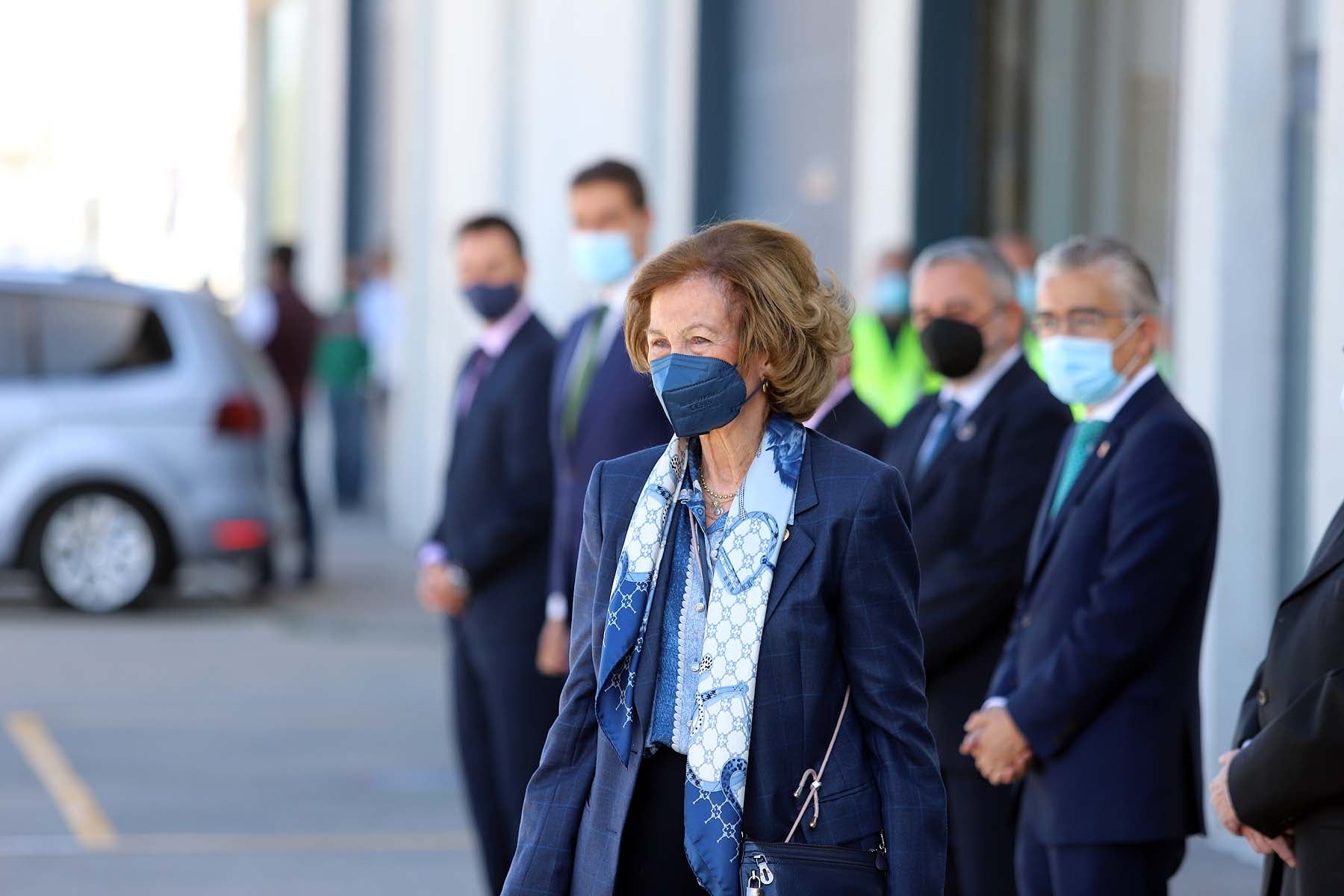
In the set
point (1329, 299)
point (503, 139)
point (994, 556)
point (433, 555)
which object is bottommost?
point (433, 555)

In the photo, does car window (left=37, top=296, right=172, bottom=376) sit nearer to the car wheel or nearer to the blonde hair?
the car wheel

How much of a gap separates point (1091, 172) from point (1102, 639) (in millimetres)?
7587

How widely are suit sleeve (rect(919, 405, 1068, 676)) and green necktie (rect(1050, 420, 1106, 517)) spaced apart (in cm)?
28

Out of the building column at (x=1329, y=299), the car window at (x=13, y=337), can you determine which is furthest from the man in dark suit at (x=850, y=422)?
the car window at (x=13, y=337)

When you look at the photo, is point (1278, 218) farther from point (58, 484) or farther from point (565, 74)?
point (58, 484)

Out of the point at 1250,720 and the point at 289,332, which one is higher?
the point at 289,332

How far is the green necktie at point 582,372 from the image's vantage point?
577 centimetres

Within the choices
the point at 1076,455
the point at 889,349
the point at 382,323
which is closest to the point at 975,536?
the point at 1076,455

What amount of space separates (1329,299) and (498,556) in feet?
8.08

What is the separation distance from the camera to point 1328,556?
3742 mm

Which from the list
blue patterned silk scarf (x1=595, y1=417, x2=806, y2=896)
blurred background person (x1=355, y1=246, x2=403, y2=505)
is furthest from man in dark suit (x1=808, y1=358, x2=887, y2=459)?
blurred background person (x1=355, y1=246, x2=403, y2=505)

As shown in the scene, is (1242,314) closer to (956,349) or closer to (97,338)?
(956,349)

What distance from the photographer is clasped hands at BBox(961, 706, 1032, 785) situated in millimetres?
4453

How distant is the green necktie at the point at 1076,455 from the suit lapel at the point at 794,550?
1.58 meters
